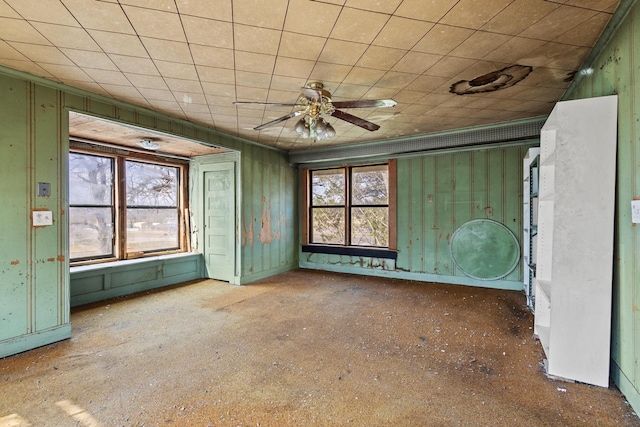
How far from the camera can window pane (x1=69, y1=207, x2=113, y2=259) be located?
418 centimetres

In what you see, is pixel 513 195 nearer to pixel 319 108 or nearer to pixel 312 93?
pixel 319 108

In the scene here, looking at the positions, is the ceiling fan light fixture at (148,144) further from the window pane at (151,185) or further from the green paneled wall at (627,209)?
the green paneled wall at (627,209)

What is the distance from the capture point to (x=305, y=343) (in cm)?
271

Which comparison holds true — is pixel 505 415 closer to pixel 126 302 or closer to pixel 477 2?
pixel 477 2

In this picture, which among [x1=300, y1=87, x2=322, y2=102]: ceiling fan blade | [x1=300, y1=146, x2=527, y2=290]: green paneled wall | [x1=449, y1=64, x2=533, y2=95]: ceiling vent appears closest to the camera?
[x1=300, y1=87, x2=322, y2=102]: ceiling fan blade

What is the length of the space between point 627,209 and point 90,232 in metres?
6.06

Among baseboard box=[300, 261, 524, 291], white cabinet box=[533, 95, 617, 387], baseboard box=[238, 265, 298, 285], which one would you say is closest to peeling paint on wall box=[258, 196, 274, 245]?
baseboard box=[238, 265, 298, 285]

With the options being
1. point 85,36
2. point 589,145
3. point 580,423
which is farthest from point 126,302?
point 589,145

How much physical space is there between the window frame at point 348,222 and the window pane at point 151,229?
259 centimetres

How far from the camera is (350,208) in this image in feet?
19.1

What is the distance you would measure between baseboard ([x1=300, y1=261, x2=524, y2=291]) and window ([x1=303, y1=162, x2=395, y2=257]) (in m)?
0.35

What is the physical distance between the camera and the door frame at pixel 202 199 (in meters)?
4.94

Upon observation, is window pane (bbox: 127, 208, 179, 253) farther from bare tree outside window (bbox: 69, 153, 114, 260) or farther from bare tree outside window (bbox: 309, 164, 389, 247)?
bare tree outside window (bbox: 309, 164, 389, 247)

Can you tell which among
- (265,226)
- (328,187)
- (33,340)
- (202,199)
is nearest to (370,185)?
(328,187)
